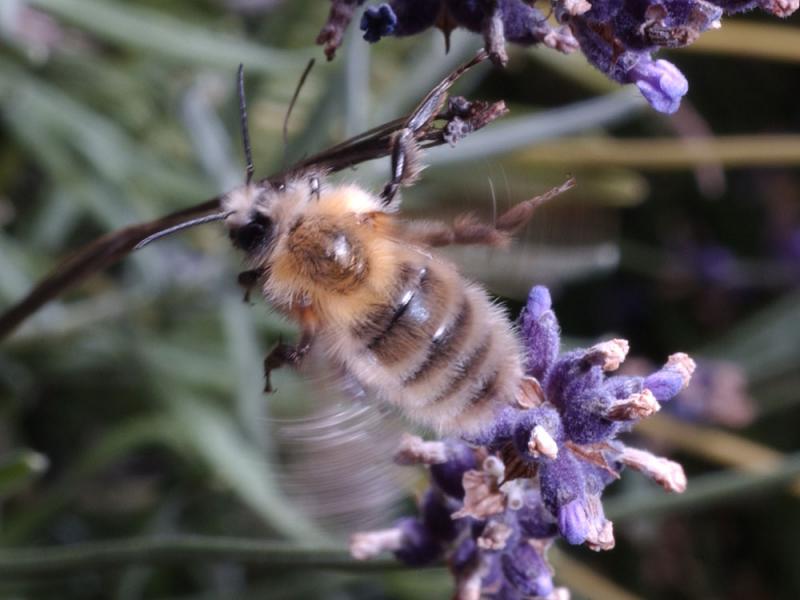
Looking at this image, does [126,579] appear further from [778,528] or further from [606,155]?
[778,528]

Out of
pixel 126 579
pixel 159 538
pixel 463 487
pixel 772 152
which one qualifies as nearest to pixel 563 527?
pixel 463 487

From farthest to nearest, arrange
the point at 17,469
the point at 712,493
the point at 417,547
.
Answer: the point at 712,493
the point at 17,469
the point at 417,547

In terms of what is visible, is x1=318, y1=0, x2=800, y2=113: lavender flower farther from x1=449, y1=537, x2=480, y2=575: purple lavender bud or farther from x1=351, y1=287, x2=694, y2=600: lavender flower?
x1=449, y1=537, x2=480, y2=575: purple lavender bud

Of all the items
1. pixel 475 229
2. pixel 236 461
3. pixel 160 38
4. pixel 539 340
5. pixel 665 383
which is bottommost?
pixel 665 383

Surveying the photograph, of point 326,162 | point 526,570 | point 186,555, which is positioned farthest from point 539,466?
point 186,555

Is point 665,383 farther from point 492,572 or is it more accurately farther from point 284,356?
point 284,356

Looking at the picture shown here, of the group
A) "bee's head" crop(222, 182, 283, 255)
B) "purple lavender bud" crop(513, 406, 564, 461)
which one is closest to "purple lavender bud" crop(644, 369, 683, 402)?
"purple lavender bud" crop(513, 406, 564, 461)
